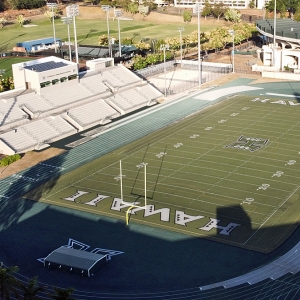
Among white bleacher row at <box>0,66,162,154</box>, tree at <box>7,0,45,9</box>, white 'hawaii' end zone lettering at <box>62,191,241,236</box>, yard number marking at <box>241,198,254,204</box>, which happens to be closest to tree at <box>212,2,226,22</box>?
tree at <box>7,0,45,9</box>

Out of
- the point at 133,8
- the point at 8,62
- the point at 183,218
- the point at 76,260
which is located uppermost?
the point at 133,8

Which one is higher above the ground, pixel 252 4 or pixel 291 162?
pixel 252 4

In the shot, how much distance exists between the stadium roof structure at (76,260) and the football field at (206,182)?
5.51 m

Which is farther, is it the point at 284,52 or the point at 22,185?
the point at 284,52

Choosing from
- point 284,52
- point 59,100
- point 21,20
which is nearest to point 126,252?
point 59,100

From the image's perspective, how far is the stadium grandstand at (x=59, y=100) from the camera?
170 ft

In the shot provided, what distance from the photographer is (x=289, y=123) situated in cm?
5544

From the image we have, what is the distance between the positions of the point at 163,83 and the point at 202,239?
4137cm

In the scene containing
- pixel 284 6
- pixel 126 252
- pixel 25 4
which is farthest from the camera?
pixel 25 4

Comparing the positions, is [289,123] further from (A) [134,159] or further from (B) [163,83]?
(B) [163,83]

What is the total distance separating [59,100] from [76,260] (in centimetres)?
2885

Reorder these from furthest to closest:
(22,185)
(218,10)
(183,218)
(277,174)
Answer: (218,10) → (277,174) → (22,185) → (183,218)

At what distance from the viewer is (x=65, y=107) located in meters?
57.2

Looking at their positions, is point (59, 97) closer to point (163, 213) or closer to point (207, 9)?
point (163, 213)
